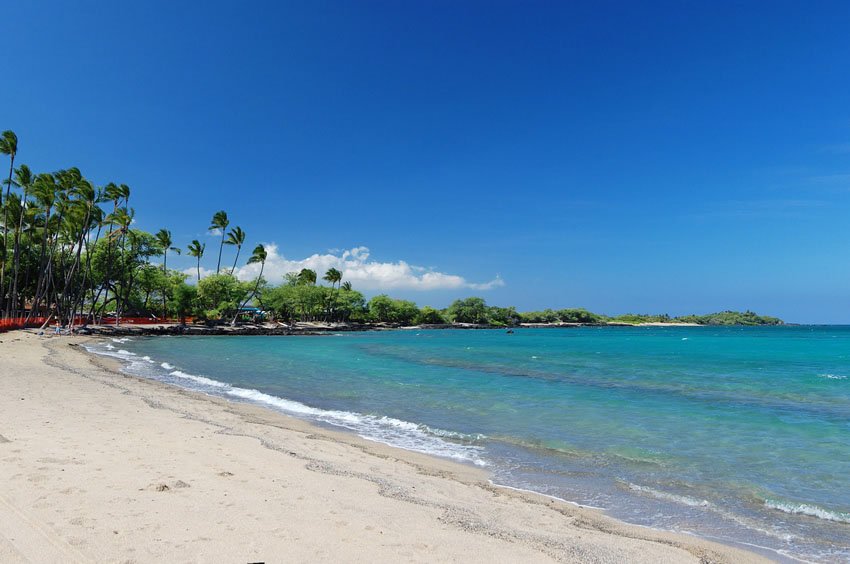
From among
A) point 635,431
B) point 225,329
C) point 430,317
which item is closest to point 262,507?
point 635,431

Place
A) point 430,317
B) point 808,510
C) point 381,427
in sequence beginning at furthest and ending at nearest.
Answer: point 430,317 < point 381,427 < point 808,510

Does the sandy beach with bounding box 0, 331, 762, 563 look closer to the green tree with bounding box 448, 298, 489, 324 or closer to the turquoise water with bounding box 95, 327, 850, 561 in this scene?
the turquoise water with bounding box 95, 327, 850, 561

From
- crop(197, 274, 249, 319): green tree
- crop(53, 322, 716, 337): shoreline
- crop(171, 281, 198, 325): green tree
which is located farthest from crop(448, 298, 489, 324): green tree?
crop(171, 281, 198, 325): green tree

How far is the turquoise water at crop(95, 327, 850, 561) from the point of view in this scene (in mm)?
6406

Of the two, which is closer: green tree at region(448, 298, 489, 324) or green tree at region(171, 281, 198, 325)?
green tree at region(171, 281, 198, 325)

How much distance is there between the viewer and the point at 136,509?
479 cm

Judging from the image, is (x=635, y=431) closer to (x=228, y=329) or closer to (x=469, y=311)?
(x=228, y=329)

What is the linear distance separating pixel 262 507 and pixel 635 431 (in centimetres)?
913

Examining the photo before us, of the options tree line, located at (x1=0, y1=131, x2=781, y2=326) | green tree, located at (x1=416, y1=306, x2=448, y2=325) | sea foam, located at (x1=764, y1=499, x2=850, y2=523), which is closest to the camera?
sea foam, located at (x1=764, y1=499, x2=850, y2=523)

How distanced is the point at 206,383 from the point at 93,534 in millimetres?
15606

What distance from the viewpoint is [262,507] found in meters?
5.14

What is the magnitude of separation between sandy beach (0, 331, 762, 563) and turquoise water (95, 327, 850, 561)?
1072mm

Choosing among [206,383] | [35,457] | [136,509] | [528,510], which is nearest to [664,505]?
[528,510]

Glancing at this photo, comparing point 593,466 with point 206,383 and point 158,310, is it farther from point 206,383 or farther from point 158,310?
point 158,310
